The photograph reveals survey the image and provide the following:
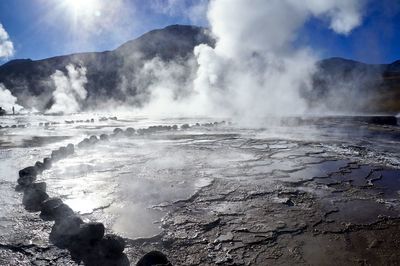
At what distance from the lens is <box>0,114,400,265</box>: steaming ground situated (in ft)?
12.2

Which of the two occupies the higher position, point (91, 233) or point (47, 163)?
point (47, 163)

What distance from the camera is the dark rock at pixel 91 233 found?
381 cm

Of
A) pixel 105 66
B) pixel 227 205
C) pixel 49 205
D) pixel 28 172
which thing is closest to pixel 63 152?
pixel 28 172

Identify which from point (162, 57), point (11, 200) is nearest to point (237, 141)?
point (11, 200)

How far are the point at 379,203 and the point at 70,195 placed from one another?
4.93 m

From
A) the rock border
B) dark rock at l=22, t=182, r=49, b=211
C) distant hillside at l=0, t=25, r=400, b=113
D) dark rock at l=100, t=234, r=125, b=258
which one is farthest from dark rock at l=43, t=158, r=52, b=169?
distant hillside at l=0, t=25, r=400, b=113

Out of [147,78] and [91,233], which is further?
[147,78]

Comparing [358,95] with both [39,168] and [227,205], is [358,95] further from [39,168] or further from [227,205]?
[227,205]

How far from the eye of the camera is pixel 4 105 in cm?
5494

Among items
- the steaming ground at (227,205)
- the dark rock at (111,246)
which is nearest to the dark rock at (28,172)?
the steaming ground at (227,205)

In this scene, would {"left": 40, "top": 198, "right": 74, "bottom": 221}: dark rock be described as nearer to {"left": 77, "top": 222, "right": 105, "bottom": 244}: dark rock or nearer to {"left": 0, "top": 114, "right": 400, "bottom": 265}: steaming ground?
{"left": 0, "top": 114, "right": 400, "bottom": 265}: steaming ground

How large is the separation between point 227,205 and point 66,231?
7.47ft

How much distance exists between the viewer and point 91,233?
3.83 metres

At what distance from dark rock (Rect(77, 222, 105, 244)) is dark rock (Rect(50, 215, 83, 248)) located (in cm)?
14
